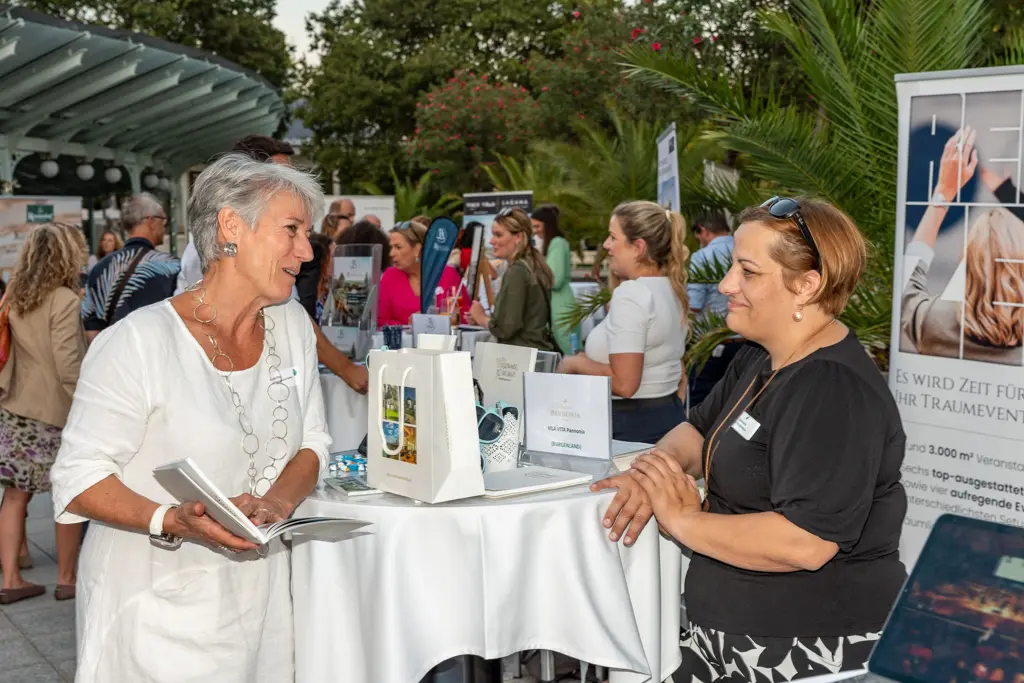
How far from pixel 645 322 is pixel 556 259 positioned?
4633 mm

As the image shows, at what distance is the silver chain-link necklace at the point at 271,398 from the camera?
2.27 metres

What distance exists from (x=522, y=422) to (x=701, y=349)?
2.74 m

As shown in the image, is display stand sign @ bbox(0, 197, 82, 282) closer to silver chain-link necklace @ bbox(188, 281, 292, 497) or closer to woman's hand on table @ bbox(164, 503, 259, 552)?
silver chain-link necklace @ bbox(188, 281, 292, 497)

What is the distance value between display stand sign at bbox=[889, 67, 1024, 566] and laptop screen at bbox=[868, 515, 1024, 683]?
275cm

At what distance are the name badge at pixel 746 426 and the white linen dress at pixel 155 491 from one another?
1.04 m

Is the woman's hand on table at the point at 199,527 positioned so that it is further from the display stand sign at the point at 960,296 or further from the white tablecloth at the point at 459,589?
the display stand sign at the point at 960,296

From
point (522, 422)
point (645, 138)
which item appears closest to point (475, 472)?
point (522, 422)

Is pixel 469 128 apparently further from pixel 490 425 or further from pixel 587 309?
pixel 490 425

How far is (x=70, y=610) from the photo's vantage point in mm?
4602

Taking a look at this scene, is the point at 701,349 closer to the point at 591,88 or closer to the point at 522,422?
the point at 522,422

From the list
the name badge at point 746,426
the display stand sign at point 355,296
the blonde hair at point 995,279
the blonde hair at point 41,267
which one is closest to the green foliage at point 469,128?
the display stand sign at point 355,296

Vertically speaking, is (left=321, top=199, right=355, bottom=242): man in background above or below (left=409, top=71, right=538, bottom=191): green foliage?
below

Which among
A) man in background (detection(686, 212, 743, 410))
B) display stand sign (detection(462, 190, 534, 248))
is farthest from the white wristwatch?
display stand sign (detection(462, 190, 534, 248))

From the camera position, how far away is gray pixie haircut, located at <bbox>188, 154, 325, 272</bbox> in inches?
88.8
